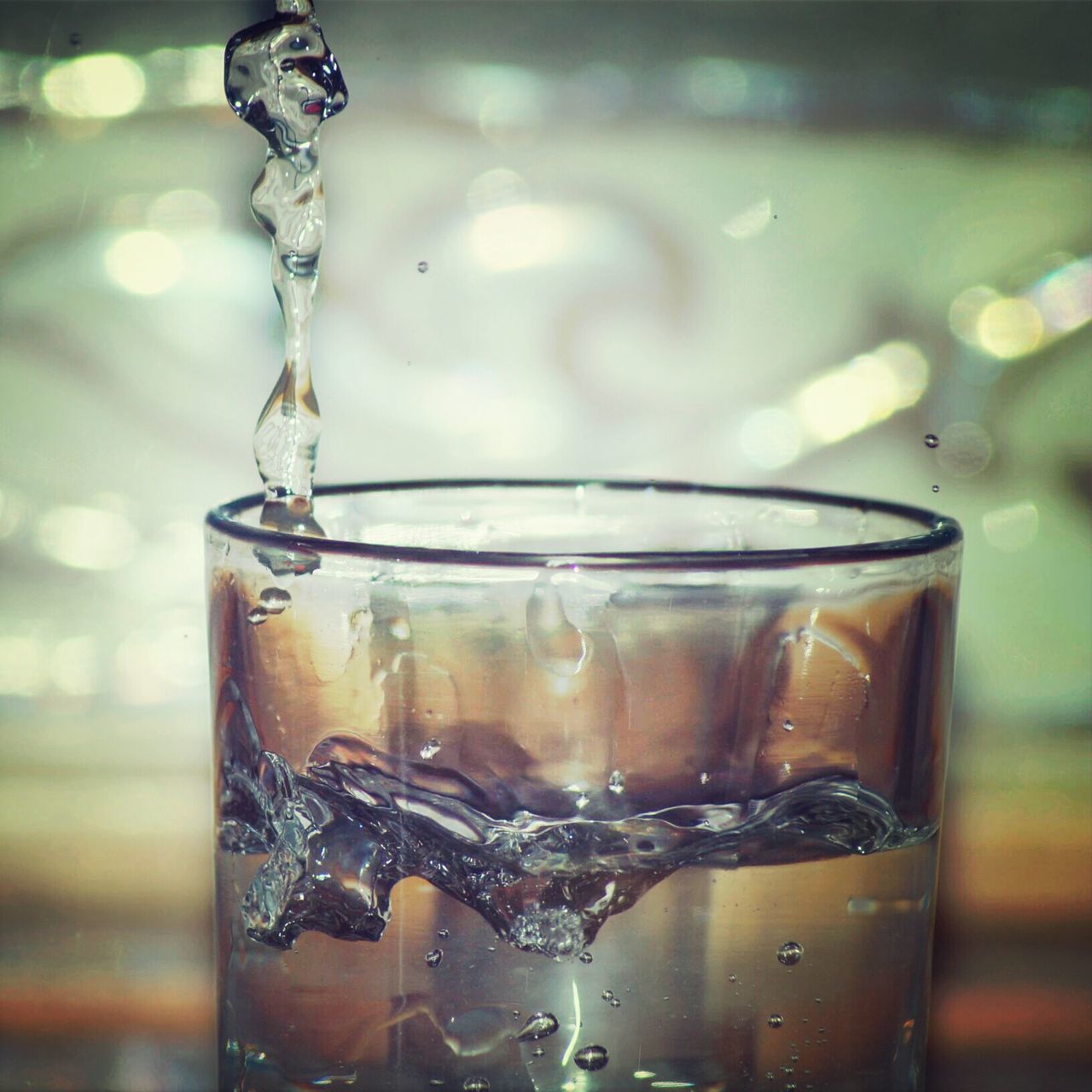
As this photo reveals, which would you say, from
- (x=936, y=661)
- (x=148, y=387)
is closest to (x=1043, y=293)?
(x=936, y=661)

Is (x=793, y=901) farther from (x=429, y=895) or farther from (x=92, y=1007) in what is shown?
(x=92, y=1007)

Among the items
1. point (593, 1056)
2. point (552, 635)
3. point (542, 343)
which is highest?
point (542, 343)

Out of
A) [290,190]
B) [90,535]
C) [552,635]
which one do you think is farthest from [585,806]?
[90,535]

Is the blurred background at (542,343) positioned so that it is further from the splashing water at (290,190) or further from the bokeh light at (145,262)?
the splashing water at (290,190)

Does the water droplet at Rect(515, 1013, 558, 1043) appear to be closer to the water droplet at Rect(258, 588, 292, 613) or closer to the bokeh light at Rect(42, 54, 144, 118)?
the water droplet at Rect(258, 588, 292, 613)

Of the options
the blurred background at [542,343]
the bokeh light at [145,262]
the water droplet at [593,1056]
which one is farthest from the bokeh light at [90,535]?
the water droplet at [593,1056]

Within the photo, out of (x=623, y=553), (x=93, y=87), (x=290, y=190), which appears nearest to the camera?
(x=623, y=553)

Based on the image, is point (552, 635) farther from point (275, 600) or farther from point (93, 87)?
point (93, 87)

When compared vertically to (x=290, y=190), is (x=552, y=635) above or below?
below
